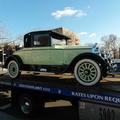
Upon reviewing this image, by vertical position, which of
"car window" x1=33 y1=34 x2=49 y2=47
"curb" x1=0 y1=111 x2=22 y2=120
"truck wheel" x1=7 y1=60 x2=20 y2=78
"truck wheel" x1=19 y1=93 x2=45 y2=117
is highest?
"car window" x1=33 y1=34 x2=49 y2=47

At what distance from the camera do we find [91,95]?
2.73 metres

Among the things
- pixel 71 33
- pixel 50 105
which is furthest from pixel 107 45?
pixel 50 105

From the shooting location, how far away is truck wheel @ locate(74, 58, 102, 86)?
10.0ft

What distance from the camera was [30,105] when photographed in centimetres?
390

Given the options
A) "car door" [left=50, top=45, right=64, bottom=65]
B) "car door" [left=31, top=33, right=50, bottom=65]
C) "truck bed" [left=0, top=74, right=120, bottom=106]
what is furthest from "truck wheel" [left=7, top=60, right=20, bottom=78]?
"car door" [left=50, top=45, right=64, bottom=65]

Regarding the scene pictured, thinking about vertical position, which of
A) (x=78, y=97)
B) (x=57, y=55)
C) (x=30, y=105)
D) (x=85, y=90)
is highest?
(x=57, y=55)

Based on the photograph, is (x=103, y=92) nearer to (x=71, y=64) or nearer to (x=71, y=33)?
(x=71, y=64)

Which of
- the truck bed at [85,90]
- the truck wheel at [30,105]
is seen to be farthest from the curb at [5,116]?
the truck bed at [85,90]

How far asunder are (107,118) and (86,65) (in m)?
1.25

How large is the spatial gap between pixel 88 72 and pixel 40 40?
182cm

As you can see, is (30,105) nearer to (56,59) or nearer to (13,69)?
(13,69)

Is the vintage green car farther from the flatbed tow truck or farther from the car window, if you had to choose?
the flatbed tow truck

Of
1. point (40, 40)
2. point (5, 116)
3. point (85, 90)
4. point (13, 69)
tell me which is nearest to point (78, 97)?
point (85, 90)

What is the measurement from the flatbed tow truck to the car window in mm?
1192
